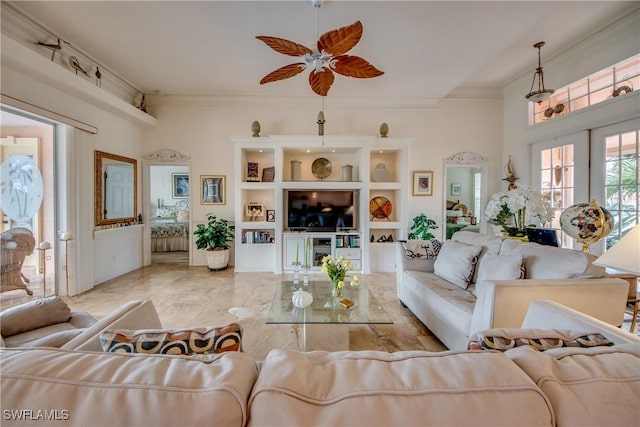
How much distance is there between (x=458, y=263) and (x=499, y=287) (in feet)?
2.87

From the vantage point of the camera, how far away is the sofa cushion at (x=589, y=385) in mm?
540

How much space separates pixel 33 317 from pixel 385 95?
508 centimetres

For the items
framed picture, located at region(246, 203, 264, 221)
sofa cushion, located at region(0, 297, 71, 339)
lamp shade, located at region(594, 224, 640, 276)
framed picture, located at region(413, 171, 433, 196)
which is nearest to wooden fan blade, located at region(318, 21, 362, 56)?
→ lamp shade, located at region(594, 224, 640, 276)

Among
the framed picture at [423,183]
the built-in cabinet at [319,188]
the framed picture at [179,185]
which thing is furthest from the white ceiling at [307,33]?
the framed picture at [179,185]

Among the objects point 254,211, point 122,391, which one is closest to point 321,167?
point 254,211

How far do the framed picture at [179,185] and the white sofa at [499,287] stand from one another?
6.79 m

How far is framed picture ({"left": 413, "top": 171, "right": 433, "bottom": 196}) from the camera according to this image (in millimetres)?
5188

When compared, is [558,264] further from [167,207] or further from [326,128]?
[167,207]

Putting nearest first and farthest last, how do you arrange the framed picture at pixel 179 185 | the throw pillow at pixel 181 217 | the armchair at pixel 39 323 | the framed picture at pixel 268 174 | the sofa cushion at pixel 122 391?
1. the sofa cushion at pixel 122 391
2. the armchair at pixel 39 323
3. the framed picture at pixel 268 174
4. the throw pillow at pixel 181 217
5. the framed picture at pixel 179 185

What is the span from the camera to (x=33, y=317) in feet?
4.93

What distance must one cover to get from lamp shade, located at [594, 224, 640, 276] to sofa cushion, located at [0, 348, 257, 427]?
1.55 metres

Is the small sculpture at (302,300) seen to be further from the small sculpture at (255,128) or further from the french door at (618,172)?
the french door at (618,172)

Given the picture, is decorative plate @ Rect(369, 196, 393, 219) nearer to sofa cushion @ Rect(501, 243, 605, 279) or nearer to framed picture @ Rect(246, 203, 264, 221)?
framed picture @ Rect(246, 203, 264, 221)

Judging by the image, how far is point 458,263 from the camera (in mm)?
2613
